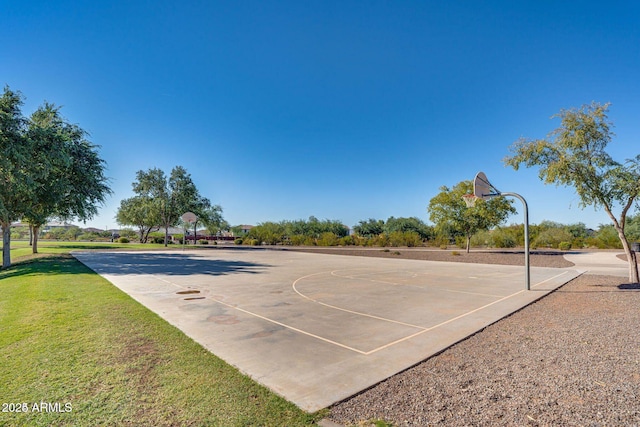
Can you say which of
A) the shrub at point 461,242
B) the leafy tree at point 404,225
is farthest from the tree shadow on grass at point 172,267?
the leafy tree at point 404,225

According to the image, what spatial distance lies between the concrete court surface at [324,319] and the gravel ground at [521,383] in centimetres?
32

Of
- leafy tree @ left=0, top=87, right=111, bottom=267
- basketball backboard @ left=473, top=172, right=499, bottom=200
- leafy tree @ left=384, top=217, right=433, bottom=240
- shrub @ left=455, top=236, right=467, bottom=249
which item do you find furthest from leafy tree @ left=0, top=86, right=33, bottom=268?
leafy tree @ left=384, top=217, right=433, bottom=240

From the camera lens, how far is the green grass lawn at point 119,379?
295 centimetres

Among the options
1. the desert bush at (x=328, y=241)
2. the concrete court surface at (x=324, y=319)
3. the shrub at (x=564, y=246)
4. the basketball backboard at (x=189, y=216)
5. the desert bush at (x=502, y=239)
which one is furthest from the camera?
the desert bush at (x=328, y=241)

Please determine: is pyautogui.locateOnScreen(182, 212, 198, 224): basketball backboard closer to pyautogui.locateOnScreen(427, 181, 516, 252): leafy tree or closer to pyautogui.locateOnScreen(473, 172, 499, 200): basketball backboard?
pyautogui.locateOnScreen(427, 181, 516, 252): leafy tree

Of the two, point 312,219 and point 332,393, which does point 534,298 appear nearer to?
point 332,393

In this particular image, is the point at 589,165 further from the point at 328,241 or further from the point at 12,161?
the point at 328,241

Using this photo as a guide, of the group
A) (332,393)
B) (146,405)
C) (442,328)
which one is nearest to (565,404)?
(332,393)

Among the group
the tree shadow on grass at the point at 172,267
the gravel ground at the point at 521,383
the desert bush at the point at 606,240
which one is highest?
the desert bush at the point at 606,240

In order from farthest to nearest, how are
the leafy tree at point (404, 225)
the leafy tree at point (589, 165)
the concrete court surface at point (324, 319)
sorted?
the leafy tree at point (404, 225) → the leafy tree at point (589, 165) → the concrete court surface at point (324, 319)

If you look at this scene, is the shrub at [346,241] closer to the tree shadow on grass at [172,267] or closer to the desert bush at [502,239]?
the desert bush at [502,239]

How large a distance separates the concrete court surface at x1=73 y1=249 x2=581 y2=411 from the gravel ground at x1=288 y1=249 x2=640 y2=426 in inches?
12.4

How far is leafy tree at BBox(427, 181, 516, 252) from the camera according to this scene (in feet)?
88.2

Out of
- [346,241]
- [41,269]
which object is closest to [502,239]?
[346,241]
